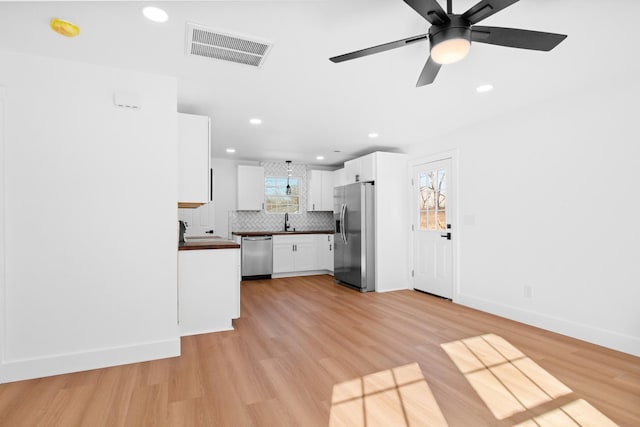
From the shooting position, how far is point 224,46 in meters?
2.24

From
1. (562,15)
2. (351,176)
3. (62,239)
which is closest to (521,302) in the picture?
(562,15)

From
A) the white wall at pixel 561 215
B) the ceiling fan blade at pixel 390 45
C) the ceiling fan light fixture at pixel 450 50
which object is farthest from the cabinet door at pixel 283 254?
the ceiling fan light fixture at pixel 450 50

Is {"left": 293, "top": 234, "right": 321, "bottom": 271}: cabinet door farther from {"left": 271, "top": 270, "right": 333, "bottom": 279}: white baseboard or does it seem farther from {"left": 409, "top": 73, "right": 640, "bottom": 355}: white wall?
{"left": 409, "top": 73, "right": 640, "bottom": 355}: white wall

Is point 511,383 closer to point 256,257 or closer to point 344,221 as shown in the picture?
point 344,221

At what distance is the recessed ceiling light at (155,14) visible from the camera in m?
1.84

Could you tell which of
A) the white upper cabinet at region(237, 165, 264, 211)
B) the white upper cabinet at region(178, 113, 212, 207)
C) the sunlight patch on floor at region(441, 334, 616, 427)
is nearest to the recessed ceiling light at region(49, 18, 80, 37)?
the white upper cabinet at region(178, 113, 212, 207)

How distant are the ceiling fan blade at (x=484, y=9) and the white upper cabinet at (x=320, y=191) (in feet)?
17.7

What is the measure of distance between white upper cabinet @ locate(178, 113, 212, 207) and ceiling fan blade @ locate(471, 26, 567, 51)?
2562 millimetres

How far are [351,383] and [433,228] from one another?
10.2 ft

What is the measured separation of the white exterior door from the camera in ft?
14.9

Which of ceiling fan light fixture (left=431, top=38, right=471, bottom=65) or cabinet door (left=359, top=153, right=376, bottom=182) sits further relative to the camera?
cabinet door (left=359, top=153, right=376, bottom=182)

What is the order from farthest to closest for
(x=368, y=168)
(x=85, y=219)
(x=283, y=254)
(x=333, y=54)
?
1. (x=283, y=254)
2. (x=368, y=168)
3. (x=85, y=219)
4. (x=333, y=54)

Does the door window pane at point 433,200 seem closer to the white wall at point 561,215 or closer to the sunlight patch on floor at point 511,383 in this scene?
the white wall at point 561,215

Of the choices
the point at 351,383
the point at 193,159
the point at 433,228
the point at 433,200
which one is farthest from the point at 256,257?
the point at 351,383
